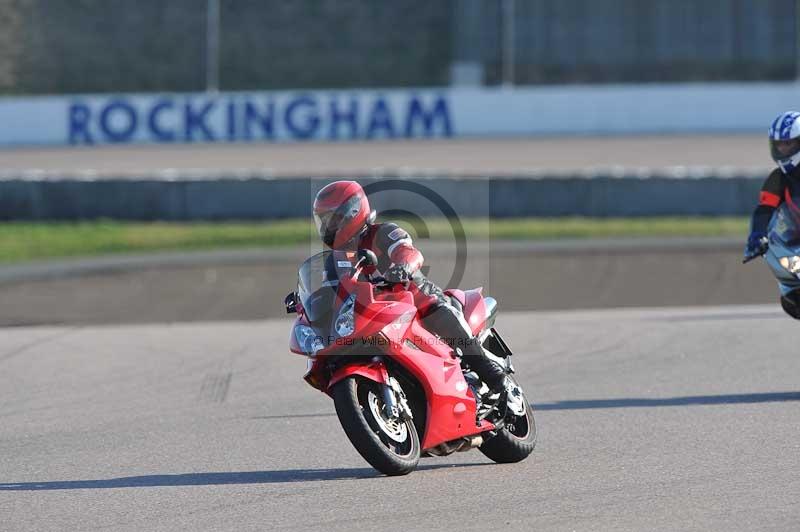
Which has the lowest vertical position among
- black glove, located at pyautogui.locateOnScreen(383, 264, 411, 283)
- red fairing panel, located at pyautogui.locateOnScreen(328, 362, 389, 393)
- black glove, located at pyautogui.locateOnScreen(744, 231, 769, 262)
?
red fairing panel, located at pyautogui.locateOnScreen(328, 362, 389, 393)

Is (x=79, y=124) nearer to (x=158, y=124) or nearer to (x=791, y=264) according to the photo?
(x=158, y=124)

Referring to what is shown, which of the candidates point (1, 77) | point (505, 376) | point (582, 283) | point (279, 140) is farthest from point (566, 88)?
point (505, 376)

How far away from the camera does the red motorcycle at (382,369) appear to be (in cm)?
642

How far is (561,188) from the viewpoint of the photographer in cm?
2256

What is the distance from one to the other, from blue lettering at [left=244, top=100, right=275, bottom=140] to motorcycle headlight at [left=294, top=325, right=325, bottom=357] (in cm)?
2771

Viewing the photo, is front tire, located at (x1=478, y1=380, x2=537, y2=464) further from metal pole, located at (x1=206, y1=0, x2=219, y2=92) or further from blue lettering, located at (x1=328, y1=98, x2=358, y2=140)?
metal pole, located at (x1=206, y1=0, x2=219, y2=92)

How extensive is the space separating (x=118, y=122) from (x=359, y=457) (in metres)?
27.9

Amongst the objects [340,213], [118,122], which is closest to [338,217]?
[340,213]

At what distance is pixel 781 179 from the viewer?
9023 mm

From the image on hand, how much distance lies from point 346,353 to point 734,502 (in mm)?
1811

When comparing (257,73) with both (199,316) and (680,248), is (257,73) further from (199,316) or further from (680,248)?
(199,316)

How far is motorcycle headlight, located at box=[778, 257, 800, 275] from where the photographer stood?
8883 mm

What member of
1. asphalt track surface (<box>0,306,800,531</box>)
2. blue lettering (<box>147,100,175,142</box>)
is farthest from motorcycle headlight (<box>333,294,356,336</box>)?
blue lettering (<box>147,100,175,142</box>)

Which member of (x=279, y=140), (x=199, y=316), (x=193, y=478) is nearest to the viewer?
(x=193, y=478)
